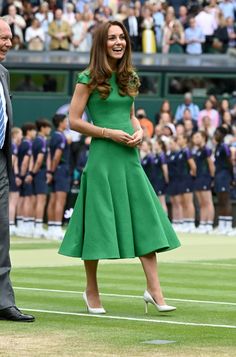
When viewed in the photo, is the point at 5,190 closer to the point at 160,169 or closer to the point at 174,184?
the point at 174,184

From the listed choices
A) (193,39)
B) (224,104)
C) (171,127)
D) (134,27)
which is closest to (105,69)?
(171,127)

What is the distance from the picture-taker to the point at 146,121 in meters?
29.6

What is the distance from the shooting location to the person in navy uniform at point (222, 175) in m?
26.3

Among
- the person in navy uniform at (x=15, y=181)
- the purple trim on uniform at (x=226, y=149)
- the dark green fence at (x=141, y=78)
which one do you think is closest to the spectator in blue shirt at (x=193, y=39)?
the dark green fence at (x=141, y=78)

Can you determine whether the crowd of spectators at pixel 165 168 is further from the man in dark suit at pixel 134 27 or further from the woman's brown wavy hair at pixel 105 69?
the woman's brown wavy hair at pixel 105 69

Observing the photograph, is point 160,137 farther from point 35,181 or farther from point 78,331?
point 78,331

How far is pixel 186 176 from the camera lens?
88.9 ft

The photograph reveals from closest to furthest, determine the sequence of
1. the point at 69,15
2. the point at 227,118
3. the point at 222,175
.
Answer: the point at 222,175
the point at 227,118
the point at 69,15

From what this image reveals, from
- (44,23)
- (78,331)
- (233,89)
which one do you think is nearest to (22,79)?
(44,23)

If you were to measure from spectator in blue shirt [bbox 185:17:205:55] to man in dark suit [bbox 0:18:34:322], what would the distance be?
2338cm

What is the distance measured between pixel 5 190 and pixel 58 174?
1378 centimetres

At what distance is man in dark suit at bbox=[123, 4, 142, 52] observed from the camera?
105 ft

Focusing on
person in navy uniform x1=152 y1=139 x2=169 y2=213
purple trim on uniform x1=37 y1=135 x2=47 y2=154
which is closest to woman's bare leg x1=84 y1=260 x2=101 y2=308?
purple trim on uniform x1=37 y1=135 x2=47 y2=154

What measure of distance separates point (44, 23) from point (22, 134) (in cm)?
640
